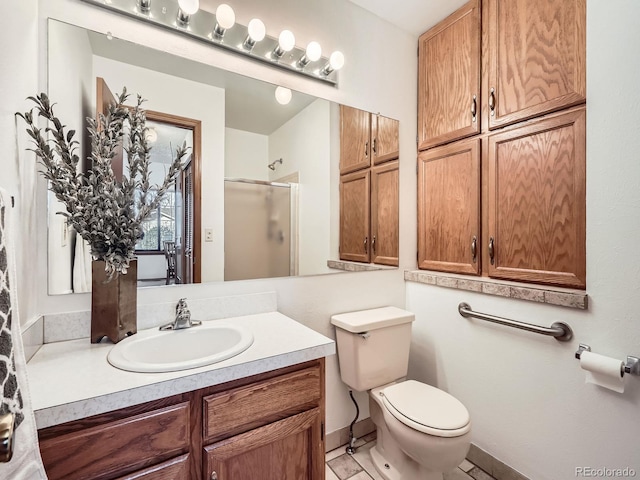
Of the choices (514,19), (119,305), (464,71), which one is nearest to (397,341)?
(119,305)

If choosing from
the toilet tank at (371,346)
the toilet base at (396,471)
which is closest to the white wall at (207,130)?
the toilet tank at (371,346)

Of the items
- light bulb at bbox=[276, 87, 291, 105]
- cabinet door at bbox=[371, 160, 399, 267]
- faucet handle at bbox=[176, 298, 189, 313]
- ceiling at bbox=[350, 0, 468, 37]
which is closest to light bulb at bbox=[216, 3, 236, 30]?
light bulb at bbox=[276, 87, 291, 105]

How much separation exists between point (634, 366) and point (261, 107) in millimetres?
1795

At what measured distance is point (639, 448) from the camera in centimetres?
105

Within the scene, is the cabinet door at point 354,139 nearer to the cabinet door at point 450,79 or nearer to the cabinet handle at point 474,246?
the cabinet door at point 450,79

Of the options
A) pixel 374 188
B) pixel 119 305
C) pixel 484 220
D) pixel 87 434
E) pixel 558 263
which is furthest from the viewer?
pixel 374 188

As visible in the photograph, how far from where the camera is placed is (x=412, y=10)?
1720mm

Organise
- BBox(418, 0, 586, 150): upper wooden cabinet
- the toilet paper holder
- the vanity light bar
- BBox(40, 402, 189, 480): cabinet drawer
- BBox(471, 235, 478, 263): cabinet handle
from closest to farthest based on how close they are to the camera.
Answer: BBox(40, 402, 189, 480): cabinet drawer → the toilet paper holder → the vanity light bar → BBox(418, 0, 586, 150): upper wooden cabinet → BBox(471, 235, 478, 263): cabinet handle

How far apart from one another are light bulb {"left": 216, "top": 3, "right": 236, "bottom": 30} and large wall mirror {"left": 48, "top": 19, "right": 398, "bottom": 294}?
7.4 inches

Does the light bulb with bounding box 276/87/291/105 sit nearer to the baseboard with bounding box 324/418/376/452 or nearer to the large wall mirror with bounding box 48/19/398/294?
the large wall mirror with bounding box 48/19/398/294

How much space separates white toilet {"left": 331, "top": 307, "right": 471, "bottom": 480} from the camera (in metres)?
1.20

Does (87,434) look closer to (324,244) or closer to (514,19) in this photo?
(324,244)

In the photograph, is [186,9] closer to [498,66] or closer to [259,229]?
[259,229]

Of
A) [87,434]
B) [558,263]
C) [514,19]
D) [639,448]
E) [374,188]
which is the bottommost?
[639,448]
